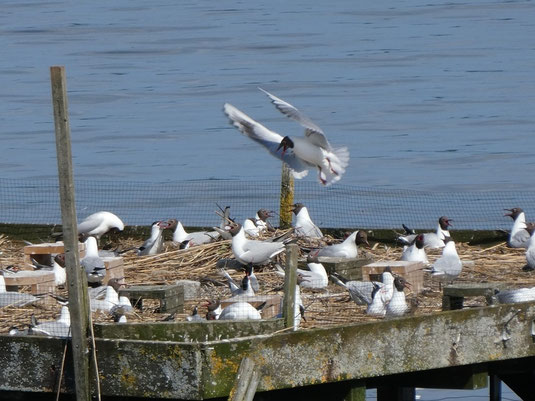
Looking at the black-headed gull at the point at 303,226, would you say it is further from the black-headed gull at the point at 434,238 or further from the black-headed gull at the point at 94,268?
the black-headed gull at the point at 94,268

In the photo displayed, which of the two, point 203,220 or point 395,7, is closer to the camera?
point 203,220

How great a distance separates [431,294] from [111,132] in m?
24.5

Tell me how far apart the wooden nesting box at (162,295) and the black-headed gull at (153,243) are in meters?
2.62

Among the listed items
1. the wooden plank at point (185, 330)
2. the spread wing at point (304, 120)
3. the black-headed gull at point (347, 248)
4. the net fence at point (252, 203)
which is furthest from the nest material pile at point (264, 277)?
the net fence at point (252, 203)

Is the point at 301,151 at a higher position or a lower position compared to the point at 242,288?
higher

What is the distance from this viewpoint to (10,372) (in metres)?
8.19

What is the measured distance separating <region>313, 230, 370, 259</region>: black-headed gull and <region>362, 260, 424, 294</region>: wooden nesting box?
845mm

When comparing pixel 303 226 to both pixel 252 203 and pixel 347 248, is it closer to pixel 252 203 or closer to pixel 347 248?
pixel 347 248

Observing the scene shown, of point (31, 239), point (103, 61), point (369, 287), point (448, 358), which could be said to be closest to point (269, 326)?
point (448, 358)

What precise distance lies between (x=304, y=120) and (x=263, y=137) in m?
1.22

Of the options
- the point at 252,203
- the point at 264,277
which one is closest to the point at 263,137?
the point at 264,277

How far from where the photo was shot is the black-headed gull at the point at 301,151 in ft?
44.8

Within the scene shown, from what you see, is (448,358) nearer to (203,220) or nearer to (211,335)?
(211,335)

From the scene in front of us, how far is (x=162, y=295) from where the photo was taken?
9453 millimetres
